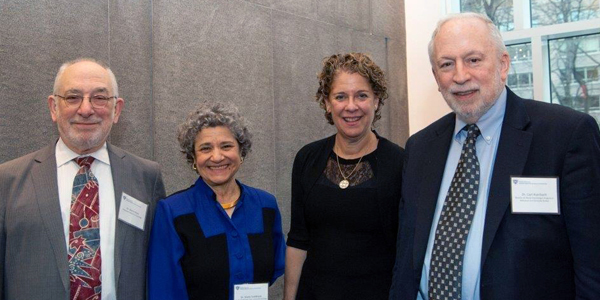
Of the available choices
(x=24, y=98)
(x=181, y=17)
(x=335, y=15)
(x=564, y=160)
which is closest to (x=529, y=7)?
(x=335, y=15)

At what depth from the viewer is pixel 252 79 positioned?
3900 millimetres

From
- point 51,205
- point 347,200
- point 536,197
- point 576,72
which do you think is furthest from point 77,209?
point 576,72

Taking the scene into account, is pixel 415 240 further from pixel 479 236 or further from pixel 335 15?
pixel 335 15

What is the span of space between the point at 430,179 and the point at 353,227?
0.50 m

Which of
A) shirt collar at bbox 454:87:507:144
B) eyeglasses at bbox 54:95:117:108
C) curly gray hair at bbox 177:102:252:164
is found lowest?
shirt collar at bbox 454:87:507:144

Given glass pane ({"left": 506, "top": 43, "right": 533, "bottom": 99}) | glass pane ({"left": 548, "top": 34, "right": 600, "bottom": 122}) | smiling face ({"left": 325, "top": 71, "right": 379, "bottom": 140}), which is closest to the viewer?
smiling face ({"left": 325, "top": 71, "right": 379, "bottom": 140})

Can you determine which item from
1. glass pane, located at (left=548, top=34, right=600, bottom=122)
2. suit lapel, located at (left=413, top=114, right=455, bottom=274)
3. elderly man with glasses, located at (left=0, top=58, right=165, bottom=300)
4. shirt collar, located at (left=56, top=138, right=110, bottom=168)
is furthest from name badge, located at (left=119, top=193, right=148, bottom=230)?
glass pane, located at (left=548, top=34, right=600, bottom=122)

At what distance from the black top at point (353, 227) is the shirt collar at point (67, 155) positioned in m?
0.96

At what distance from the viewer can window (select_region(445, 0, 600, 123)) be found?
5031 millimetres

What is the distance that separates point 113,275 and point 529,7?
4981mm

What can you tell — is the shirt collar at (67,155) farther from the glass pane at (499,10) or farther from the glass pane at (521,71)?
the glass pane at (499,10)

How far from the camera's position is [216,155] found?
230 cm

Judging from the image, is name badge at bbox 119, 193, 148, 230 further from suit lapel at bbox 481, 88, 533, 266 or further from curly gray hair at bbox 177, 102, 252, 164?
suit lapel at bbox 481, 88, 533, 266

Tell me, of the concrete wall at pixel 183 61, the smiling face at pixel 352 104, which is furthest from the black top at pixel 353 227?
the concrete wall at pixel 183 61
